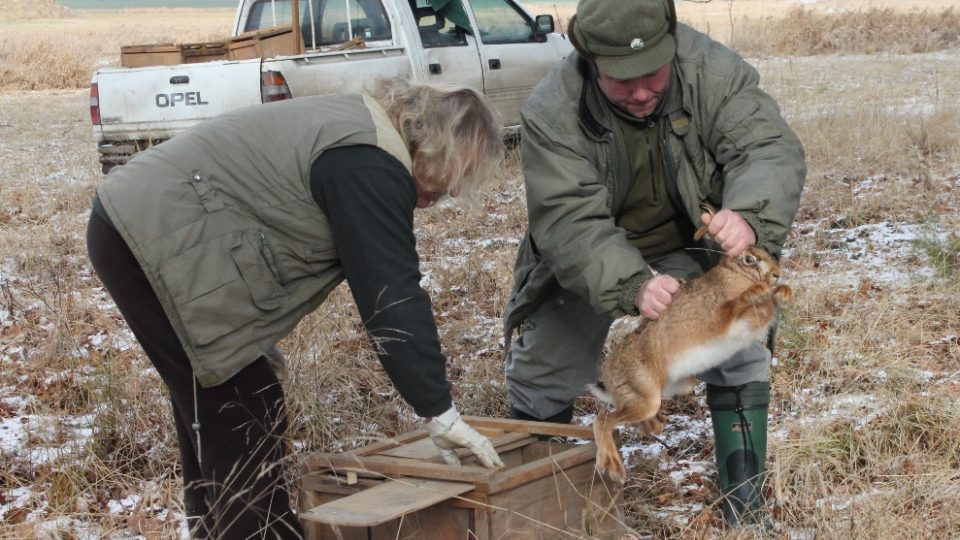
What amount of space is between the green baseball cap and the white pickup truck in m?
4.98

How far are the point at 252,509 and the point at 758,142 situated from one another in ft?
6.70

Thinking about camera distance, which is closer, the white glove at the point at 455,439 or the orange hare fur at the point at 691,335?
the white glove at the point at 455,439

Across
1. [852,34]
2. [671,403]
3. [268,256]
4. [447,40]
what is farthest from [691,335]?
[852,34]

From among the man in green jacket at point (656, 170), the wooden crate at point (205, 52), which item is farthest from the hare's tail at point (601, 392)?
the wooden crate at point (205, 52)

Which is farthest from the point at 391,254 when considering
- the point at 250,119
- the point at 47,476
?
the point at 47,476

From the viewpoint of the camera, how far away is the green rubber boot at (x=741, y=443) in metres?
3.35

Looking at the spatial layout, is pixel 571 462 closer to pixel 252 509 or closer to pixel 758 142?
pixel 252 509

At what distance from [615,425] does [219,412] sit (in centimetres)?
125

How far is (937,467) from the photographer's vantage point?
346 cm

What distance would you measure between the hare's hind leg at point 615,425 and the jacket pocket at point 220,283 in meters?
1.14

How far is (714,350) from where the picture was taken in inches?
120

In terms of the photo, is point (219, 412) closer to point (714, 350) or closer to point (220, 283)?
point (220, 283)

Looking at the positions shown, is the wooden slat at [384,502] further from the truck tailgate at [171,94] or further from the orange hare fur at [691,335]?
the truck tailgate at [171,94]

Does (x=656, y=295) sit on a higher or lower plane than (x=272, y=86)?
lower
